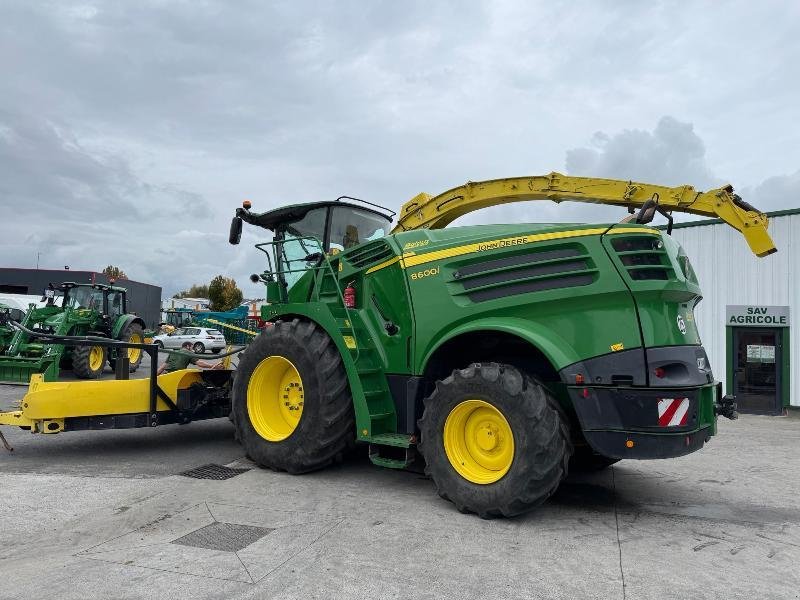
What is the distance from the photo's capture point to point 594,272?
4.77 meters

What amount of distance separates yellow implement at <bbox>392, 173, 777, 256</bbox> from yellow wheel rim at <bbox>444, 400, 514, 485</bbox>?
8.10 feet

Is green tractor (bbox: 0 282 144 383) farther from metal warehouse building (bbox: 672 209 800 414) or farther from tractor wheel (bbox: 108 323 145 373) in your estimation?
metal warehouse building (bbox: 672 209 800 414)

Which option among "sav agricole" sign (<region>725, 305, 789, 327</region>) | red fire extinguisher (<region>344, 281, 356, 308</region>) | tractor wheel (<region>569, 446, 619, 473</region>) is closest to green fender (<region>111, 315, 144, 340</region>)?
red fire extinguisher (<region>344, 281, 356, 308</region>)

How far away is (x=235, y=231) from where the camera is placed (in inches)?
282

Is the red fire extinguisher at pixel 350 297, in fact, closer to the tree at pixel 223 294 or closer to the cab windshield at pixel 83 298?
the cab windshield at pixel 83 298

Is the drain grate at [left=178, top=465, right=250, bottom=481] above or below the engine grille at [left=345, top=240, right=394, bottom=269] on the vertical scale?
below

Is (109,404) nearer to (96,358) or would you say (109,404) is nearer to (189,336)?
(96,358)

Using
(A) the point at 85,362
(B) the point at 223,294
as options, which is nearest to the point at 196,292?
(B) the point at 223,294

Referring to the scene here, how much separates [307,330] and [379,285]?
2.79 feet

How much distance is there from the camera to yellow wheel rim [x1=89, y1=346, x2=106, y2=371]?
642 inches

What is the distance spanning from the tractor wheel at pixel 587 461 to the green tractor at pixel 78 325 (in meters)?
11.3

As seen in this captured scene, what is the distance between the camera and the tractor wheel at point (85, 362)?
15.7 metres

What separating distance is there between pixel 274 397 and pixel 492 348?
7.97 feet

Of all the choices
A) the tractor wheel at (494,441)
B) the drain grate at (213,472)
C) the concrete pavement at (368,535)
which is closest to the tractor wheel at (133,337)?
the concrete pavement at (368,535)
